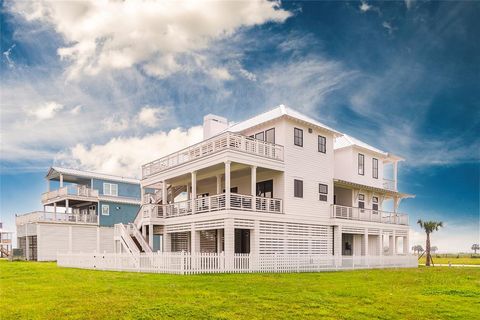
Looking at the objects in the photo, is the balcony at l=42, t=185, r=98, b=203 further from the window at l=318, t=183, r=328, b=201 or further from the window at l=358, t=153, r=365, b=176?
the window at l=358, t=153, r=365, b=176

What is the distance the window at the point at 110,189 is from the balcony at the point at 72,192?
154 centimetres

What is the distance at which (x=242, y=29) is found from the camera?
24109mm

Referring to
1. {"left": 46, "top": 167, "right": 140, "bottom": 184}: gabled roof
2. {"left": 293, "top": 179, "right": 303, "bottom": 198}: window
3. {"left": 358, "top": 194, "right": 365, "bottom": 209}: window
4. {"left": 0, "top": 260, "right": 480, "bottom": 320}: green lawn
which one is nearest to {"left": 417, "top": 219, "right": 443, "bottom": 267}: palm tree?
{"left": 358, "top": 194, "right": 365, "bottom": 209}: window

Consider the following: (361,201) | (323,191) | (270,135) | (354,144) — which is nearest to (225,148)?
(270,135)

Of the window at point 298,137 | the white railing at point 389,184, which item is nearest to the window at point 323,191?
the window at point 298,137

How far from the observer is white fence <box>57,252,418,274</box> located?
66.4 feet

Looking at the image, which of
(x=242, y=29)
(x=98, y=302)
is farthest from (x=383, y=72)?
(x=98, y=302)

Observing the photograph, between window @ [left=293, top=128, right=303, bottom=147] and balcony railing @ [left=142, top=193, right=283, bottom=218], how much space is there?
4.03m

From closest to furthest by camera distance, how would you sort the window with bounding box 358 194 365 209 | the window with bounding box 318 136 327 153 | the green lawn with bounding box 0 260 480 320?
the green lawn with bounding box 0 260 480 320, the window with bounding box 318 136 327 153, the window with bounding box 358 194 365 209

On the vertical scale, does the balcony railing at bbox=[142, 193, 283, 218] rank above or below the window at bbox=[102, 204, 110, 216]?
above

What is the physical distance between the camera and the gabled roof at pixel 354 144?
110 ft

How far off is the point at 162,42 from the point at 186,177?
33.8 feet

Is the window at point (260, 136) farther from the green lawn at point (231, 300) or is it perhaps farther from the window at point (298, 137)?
the green lawn at point (231, 300)

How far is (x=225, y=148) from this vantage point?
23375mm
